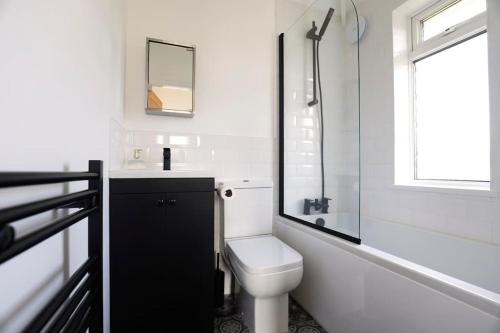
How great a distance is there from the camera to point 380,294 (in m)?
0.97

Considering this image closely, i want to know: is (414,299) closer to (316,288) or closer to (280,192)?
(316,288)

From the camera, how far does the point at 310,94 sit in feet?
5.84

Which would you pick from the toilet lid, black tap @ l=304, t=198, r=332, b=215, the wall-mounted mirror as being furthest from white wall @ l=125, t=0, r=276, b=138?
the toilet lid

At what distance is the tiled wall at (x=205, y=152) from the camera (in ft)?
5.00

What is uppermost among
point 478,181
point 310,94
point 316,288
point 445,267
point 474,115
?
point 310,94

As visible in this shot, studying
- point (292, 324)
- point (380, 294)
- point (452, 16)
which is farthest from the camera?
point (452, 16)

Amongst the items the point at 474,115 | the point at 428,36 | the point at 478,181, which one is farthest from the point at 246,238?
the point at 428,36

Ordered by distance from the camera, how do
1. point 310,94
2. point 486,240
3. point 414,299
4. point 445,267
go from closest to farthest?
point 414,299 → point 486,240 → point 445,267 → point 310,94

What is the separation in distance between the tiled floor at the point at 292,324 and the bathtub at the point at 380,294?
5cm

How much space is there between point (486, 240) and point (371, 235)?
648mm

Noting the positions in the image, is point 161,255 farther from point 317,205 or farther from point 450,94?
point 450,94

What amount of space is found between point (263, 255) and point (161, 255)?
1.80 feet

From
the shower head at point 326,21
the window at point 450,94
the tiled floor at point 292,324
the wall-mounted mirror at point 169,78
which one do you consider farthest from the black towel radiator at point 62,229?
the window at point 450,94

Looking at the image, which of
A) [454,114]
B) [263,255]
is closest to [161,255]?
[263,255]
